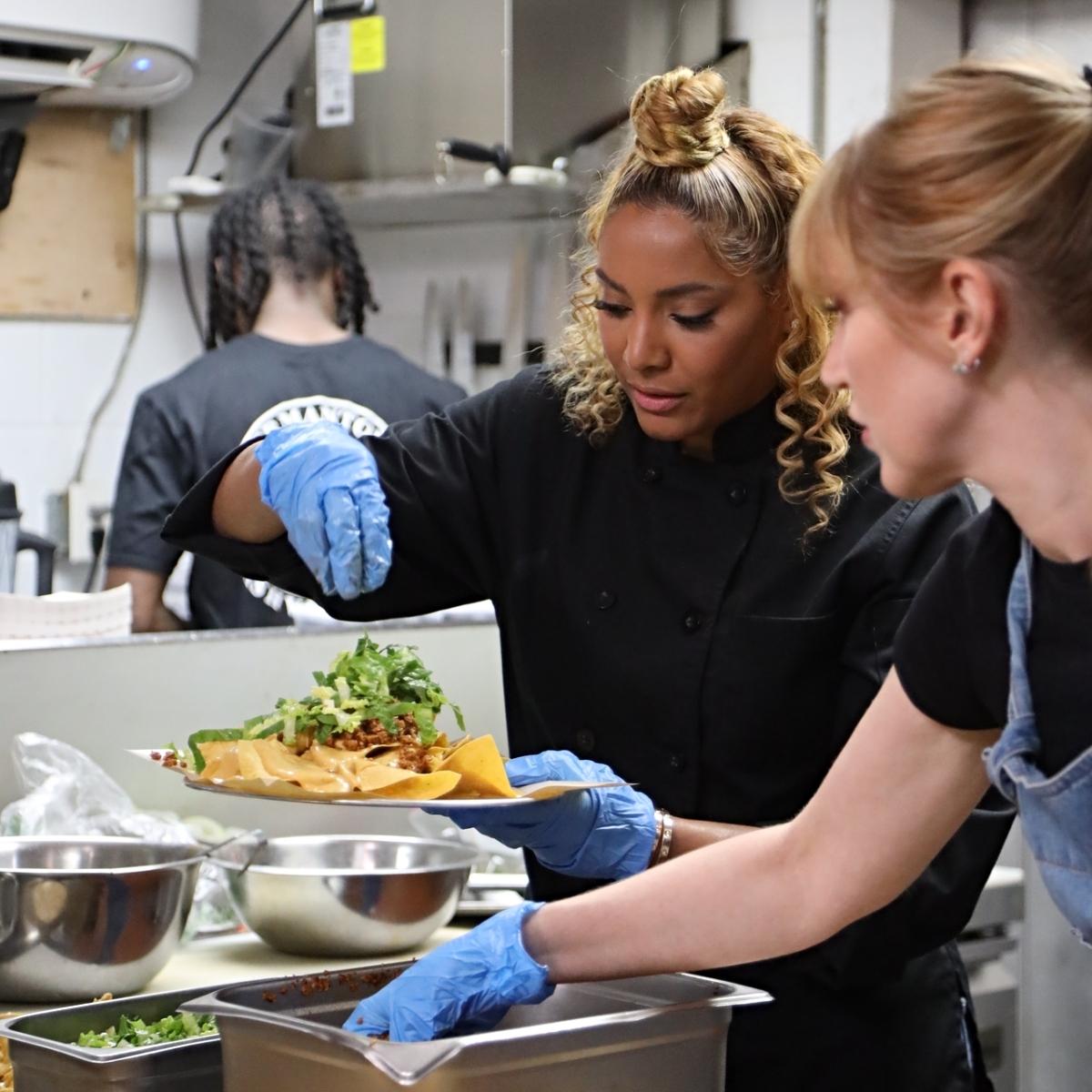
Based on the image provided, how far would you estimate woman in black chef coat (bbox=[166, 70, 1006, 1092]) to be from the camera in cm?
158

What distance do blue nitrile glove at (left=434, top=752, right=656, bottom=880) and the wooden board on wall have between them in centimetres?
290

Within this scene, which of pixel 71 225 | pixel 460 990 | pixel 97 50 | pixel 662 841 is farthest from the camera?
pixel 71 225

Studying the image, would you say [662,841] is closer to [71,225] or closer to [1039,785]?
[1039,785]

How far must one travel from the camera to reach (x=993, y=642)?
1158 millimetres

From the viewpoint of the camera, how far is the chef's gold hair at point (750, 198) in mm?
1585

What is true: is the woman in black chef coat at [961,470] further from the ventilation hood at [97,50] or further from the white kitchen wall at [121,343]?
the white kitchen wall at [121,343]

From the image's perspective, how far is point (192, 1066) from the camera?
1357 mm

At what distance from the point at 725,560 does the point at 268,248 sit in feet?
6.25

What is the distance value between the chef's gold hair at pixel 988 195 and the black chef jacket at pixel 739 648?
567 millimetres

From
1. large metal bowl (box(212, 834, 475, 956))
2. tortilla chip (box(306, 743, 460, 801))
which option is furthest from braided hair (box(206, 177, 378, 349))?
tortilla chip (box(306, 743, 460, 801))

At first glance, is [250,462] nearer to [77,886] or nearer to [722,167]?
[77,886]

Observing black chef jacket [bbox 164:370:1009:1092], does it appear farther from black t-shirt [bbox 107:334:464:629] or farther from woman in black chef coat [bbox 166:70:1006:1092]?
black t-shirt [bbox 107:334:464:629]

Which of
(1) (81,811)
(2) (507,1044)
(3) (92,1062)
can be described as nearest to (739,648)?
(2) (507,1044)

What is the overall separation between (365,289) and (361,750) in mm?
2067
